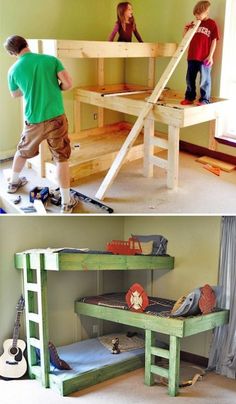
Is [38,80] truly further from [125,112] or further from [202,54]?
[202,54]

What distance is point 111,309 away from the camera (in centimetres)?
334

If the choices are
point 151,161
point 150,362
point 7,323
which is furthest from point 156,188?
point 7,323

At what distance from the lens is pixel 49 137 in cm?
251

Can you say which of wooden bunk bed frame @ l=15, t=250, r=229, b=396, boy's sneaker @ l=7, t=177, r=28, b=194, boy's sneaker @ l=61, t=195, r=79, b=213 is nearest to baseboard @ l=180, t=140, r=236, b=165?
wooden bunk bed frame @ l=15, t=250, r=229, b=396

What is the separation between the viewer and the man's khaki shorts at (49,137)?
8.14ft

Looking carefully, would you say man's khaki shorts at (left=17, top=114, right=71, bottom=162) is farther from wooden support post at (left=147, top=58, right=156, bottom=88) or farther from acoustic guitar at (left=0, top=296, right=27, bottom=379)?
acoustic guitar at (left=0, top=296, right=27, bottom=379)

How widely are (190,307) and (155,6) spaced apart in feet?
5.73

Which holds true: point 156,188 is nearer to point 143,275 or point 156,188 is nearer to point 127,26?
point 127,26

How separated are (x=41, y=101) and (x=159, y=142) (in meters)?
0.90

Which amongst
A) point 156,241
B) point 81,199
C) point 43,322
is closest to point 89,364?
point 43,322

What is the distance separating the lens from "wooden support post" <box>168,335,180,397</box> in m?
3.01

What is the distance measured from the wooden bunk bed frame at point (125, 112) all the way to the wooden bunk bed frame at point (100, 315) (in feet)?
1.79

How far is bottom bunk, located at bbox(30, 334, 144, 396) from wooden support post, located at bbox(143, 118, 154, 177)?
1.27m

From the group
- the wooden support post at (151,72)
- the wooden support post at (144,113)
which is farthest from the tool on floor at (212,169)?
the wooden support post at (151,72)
